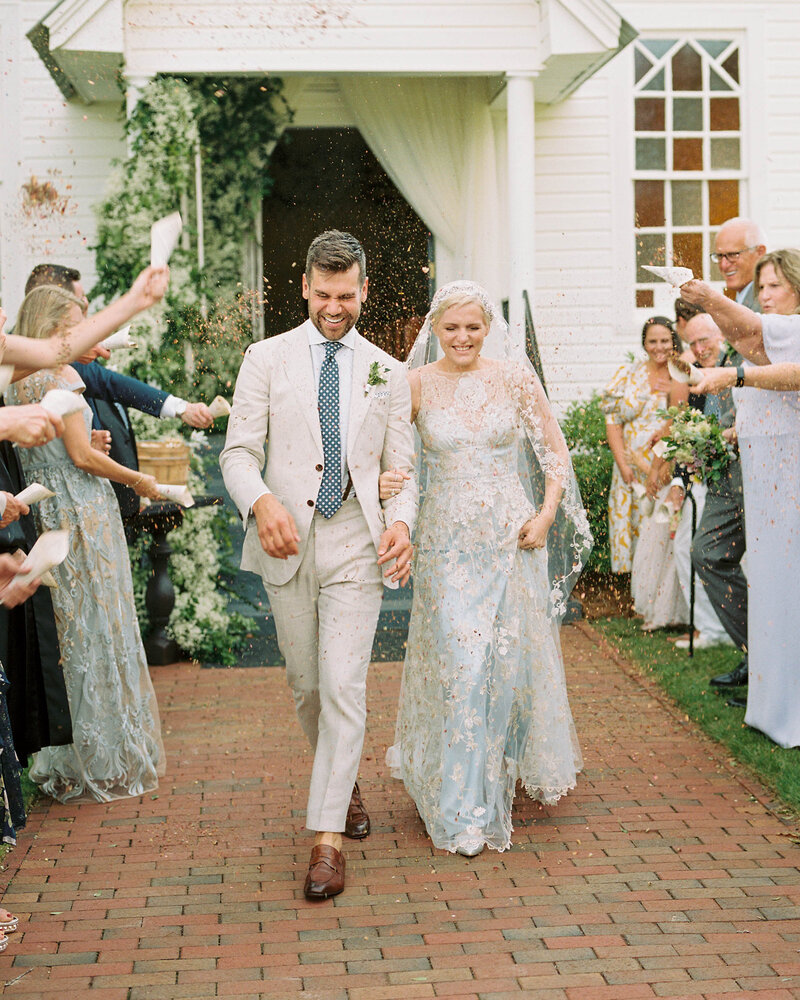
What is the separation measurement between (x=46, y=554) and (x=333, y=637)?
1403 mm

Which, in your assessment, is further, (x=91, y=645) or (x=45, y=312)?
(x=91, y=645)

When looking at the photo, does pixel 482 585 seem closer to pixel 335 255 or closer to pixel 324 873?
pixel 324 873

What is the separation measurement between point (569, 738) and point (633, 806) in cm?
39

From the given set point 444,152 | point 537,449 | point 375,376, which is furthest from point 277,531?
point 444,152

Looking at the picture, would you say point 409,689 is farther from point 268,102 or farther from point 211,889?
point 268,102

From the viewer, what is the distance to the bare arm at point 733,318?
14.9 ft

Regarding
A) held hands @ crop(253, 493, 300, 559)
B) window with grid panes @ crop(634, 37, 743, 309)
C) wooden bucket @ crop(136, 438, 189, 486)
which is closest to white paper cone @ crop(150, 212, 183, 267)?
held hands @ crop(253, 493, 300, 559)

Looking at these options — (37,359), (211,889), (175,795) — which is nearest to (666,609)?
(175,795)

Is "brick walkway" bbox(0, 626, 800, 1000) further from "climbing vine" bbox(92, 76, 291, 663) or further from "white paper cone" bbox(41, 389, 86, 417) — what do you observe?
"climbing vine" bbox(92, 76, 291, 663)

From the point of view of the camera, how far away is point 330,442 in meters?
4.49

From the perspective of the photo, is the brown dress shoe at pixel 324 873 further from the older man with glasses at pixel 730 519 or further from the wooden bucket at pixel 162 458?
the wooden bucket at pixel 162 458

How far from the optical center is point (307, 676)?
4.57 m

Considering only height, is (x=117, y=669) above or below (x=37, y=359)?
below

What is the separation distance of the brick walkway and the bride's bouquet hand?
1.11 m
